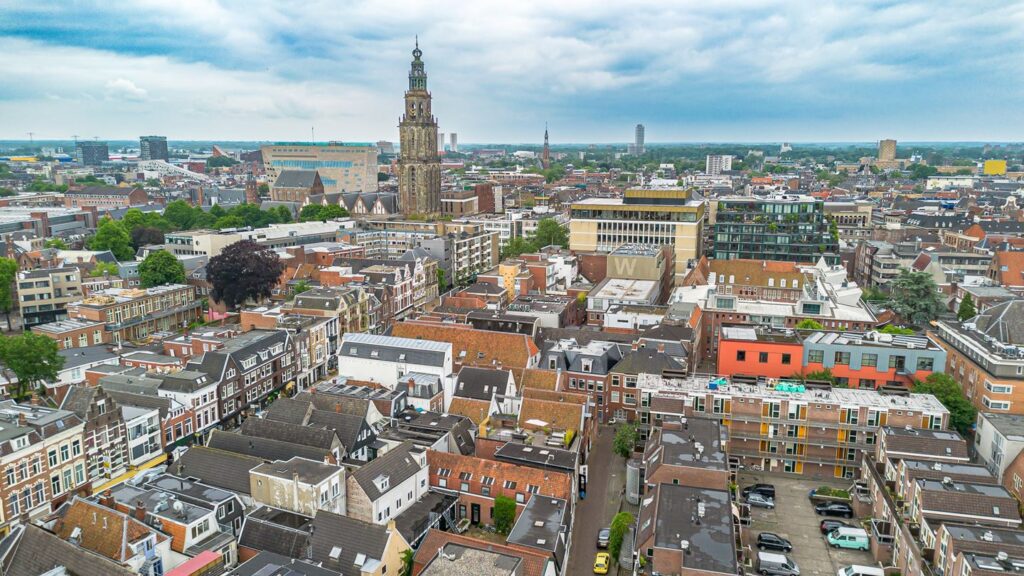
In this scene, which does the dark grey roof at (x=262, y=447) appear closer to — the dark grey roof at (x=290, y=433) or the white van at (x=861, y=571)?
the dark grey roof at (x=290, y=433)

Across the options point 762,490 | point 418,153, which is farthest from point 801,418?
point 418,153

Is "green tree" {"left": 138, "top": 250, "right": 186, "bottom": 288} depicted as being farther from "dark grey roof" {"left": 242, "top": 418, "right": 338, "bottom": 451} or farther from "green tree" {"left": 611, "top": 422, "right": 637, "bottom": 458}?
"green tree" {"left": 611, "top": 422, "right": 637, "bottom": 458}

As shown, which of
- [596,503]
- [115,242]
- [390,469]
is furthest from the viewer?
[115,242]

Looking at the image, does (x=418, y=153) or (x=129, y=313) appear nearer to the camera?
(x=129, y=313)

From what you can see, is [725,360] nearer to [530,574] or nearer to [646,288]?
[646,288]

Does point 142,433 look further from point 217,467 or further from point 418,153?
point 418,153

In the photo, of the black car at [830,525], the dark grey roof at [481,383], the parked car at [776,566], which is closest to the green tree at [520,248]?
the dark grey roof at [481,383]

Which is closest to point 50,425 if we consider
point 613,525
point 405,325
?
point 405,325

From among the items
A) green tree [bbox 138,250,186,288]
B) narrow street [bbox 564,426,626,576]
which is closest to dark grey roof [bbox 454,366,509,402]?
narrow street [bbox 564,426,626,576]
